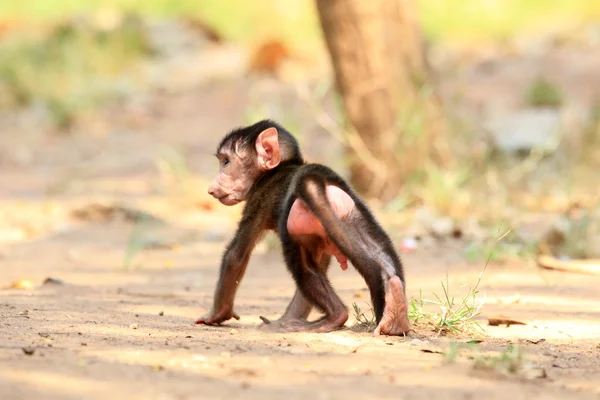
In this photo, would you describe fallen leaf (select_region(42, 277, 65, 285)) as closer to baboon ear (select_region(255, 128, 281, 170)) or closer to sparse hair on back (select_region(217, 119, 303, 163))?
sparse hair on back (select_region(217, 119, 303, 163))

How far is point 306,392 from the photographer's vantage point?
9.93 ft

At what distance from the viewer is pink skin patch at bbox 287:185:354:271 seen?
4.23 meters

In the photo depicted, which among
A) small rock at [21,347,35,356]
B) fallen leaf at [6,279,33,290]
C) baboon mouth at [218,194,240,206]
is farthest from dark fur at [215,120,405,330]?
fallen leaf at [6,279,33,290]

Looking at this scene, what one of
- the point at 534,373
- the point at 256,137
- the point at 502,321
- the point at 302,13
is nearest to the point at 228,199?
the point at 256,137

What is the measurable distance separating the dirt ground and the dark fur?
249 mm

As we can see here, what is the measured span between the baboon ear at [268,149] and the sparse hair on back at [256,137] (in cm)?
6

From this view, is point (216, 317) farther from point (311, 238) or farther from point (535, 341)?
point (535, 341)

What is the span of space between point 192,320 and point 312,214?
94 cm

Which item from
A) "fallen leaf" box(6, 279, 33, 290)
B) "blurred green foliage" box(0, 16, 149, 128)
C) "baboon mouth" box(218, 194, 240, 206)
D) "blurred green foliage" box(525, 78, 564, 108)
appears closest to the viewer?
"baboon mouth" box(218, 194, 240, 206)

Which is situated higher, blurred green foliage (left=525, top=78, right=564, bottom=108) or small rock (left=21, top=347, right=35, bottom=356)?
blurred green foliage (left=525, top=78, right=564, bottom=108)

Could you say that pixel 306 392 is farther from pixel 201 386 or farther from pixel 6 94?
pixel 6 94

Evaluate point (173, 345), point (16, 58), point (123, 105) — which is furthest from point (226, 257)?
point (16, 58)

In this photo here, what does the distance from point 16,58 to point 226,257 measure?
1140cm

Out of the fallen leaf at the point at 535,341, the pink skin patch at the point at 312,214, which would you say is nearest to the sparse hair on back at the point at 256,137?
the pink skin patch at the point at 312,214
